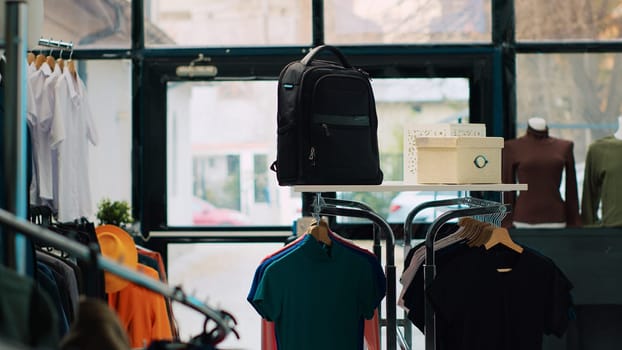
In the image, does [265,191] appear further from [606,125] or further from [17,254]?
[17,254]

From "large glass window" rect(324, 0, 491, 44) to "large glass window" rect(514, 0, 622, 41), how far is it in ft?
0.89

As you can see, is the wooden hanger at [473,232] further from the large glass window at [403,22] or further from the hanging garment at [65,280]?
the large glass window at [403,22]

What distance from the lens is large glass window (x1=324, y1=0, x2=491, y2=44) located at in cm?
407

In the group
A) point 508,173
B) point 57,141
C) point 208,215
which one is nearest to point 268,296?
point 57,141

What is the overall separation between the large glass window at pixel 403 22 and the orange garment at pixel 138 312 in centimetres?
199

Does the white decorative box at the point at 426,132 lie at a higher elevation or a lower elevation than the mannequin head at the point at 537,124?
lower

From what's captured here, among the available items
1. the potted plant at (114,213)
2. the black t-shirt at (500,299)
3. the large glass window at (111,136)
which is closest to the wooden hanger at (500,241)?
the black t-shirt at (500,299)

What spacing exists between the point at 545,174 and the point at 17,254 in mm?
3125

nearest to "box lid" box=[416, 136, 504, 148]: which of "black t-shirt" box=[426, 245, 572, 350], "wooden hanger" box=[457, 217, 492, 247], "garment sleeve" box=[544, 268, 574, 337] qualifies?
"wooden hanger" box=[457, 217, 492, 247]

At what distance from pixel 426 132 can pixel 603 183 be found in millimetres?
1653

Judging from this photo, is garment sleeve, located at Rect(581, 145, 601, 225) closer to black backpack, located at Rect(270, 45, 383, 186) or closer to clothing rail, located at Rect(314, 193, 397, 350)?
clothing rail, located at Rect(314, 193, 397, 350)

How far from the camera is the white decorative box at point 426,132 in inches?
106

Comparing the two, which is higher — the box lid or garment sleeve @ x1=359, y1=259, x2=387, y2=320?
the box lid

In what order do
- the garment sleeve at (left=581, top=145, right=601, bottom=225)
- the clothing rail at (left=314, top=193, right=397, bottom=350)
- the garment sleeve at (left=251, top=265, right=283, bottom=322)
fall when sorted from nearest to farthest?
the garment sleeve at (left=251, top=265, right=283, bottom=322)
the clothing rail at (left=314, top=193, right=397, bottom=350)
the garment sleeve at (left=581, top=145, right=601, bottom=225)
